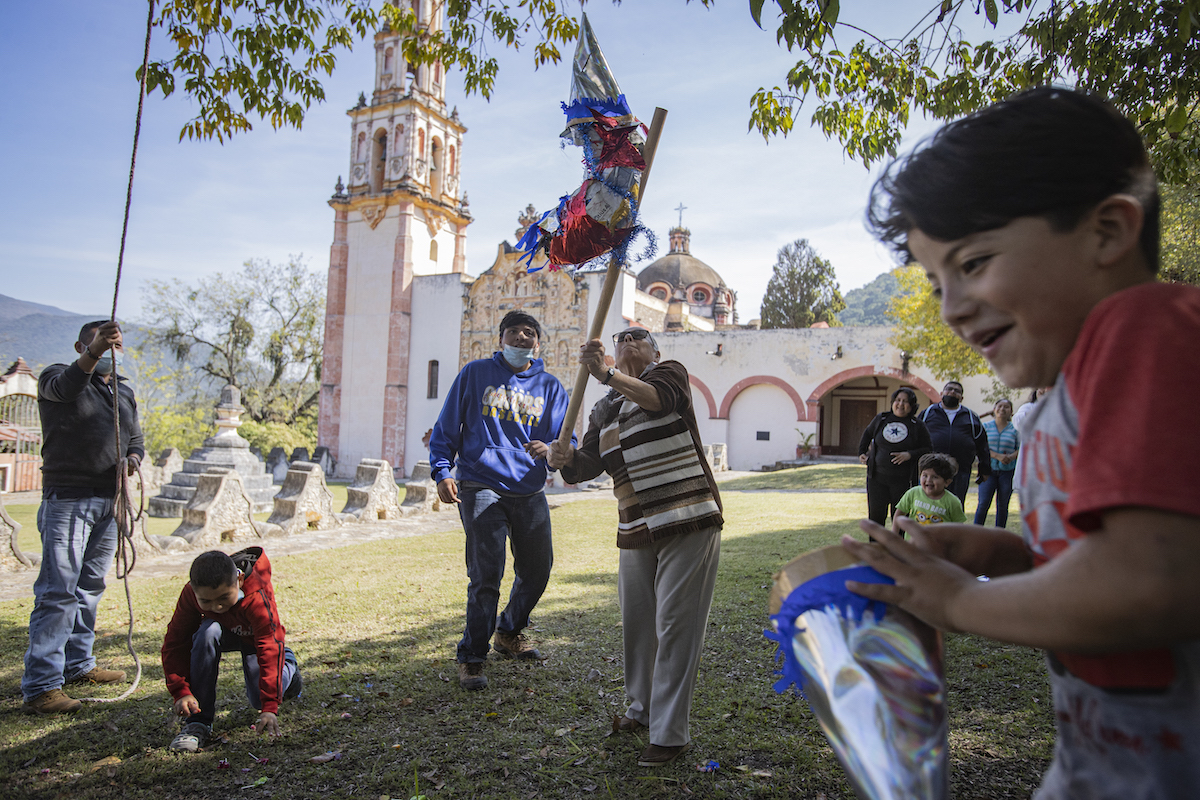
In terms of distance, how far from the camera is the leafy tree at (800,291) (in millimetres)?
39906

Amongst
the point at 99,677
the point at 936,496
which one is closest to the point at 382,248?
the point at 99,677

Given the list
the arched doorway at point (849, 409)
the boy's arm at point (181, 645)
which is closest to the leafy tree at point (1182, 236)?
the boy's arm at point (181, 645)

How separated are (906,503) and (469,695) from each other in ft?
10.9

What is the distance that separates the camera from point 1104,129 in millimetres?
884

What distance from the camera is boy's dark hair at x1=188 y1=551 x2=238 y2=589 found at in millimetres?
3271

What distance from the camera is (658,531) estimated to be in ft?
10.2

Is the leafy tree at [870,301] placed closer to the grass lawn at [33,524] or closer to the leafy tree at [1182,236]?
the leafy tree at [1182,236]

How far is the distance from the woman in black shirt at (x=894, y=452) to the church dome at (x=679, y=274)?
105 feet

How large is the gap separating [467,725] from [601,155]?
8.99ft

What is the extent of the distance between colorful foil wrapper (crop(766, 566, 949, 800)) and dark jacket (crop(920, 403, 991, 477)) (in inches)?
266

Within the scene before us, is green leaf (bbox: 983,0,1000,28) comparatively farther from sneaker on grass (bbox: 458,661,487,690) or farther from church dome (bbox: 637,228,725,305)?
church dome (bbox: 637,228,725,305)

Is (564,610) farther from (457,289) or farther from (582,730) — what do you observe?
(457,289)

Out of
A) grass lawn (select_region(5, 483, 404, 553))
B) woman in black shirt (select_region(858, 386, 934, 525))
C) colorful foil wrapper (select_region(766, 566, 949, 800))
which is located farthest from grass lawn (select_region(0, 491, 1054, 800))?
grass lawn (select_region(5, 483, 404, 553))

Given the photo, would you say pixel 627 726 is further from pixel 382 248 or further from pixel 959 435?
pixel 382 248
